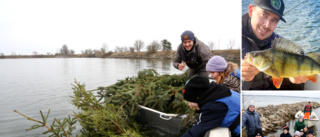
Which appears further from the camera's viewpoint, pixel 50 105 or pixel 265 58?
pixel 50 105

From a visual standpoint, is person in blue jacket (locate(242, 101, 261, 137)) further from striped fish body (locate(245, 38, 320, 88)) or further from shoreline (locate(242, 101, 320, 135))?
striped fish body (locate(245, 38, 320, 88))

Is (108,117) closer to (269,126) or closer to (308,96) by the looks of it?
(269,126)

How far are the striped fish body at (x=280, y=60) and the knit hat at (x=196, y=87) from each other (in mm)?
500

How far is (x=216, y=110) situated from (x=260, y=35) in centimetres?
71

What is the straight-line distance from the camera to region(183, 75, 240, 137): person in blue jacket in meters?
1.80

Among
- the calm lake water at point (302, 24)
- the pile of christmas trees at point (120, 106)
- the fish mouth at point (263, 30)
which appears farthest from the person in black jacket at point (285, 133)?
the pile of christmas trees at point (120, 106)

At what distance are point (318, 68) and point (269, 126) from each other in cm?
46

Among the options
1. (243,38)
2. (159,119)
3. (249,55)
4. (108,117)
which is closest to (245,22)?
(243,38)

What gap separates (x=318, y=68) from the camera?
1299 millimetres

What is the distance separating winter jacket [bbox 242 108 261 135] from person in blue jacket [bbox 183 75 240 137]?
0.37 metres

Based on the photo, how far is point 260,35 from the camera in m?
1.38

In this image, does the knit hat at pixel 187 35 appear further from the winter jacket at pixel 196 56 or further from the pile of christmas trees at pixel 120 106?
the pile of christmas trees at pixel 120 106

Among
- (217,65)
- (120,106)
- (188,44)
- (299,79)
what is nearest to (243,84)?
(299,79)

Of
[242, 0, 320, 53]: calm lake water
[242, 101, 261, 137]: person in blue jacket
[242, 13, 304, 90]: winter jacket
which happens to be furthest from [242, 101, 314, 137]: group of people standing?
[242, 0, 320, 53]: calm lake water
